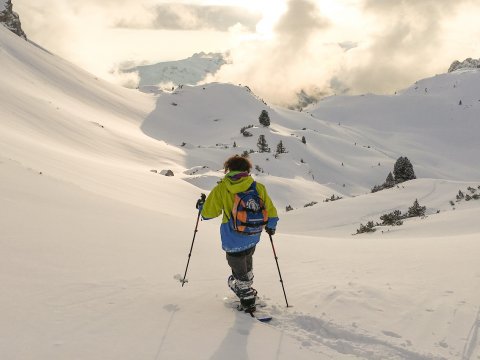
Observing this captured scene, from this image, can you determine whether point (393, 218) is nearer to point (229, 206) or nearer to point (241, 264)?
point (241, 264)

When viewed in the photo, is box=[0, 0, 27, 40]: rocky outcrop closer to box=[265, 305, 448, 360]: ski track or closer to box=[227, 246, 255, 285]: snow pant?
box=[227, 246, 255, 285]: snow pant

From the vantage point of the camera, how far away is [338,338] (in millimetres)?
4730

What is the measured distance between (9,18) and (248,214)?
81.2m

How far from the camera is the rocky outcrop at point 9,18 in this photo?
70188 mm

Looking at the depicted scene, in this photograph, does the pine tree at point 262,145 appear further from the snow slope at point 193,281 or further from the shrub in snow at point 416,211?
the shrub in snow at point 416,211

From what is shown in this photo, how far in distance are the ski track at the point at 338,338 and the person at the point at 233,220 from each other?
52 cm

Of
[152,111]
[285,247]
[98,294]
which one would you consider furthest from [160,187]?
[152,111]

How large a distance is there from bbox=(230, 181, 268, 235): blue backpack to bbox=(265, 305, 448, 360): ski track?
45.1 inches

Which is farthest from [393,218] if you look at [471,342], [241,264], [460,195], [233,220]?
[233,220]

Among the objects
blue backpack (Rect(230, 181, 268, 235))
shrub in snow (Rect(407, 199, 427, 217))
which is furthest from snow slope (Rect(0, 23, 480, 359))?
shrub in snow (Rect(407, 199, 427, 217))

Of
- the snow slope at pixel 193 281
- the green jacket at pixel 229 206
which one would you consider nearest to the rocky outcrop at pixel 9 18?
the snow slope at pixel 193 281

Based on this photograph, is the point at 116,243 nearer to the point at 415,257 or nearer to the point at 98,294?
the point at 98,294

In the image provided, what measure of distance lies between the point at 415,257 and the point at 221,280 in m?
4.36

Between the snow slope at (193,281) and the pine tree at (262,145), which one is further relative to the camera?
the pine tree at (262,145)
